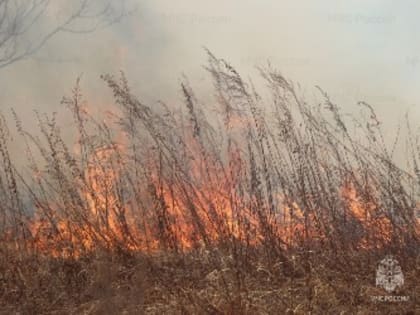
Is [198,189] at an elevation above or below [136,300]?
above

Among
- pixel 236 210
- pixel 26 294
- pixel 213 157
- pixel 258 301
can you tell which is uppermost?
pixel 213 157

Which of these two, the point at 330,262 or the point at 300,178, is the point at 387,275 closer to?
the point at 330,262

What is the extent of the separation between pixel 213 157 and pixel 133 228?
2.59ft

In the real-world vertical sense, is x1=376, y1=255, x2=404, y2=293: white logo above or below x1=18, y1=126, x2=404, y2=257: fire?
below

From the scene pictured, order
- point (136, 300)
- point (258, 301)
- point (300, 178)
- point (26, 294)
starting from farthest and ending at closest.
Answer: point (26, 294), point (300, 178), point (258, 301), point (136, 300)

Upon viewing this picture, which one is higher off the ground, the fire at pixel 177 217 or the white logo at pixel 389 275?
the fire at pixel 177 217

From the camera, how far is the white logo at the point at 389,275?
338 cm

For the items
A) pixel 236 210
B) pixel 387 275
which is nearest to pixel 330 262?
pixel 387 275

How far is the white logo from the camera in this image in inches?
133

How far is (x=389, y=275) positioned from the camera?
351 cm

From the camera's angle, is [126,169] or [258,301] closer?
[258,301]

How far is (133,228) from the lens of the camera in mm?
4324

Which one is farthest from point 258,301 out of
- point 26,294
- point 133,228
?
point 26,294

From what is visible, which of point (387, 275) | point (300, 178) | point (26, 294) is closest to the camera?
point (387, 275)
